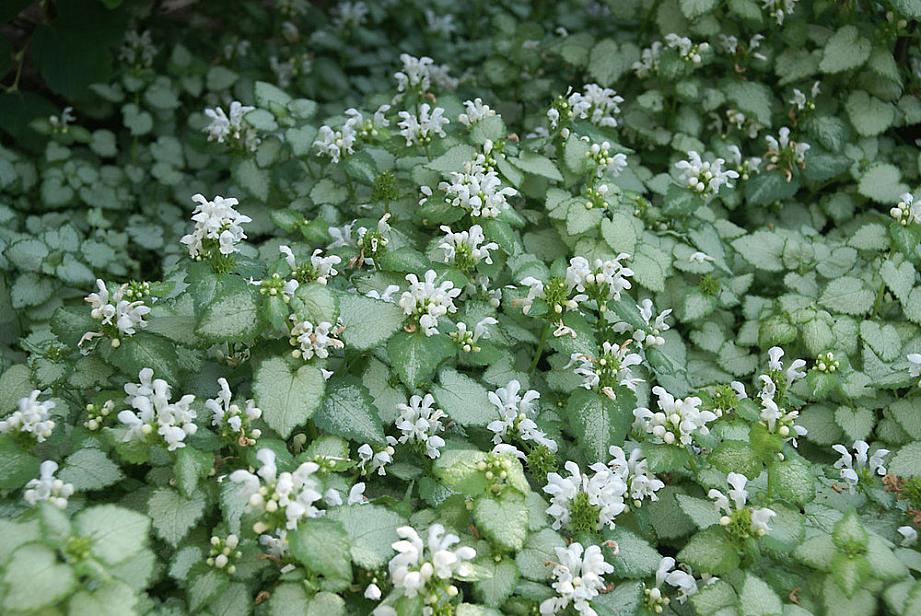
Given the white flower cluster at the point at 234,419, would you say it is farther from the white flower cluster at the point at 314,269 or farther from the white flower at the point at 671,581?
the white flower at the point at 671,581

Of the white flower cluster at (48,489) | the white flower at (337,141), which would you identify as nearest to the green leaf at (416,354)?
the white flower cluster at (48,489)

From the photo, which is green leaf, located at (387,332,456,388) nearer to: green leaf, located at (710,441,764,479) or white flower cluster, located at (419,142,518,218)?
white flower cluster, located at (419,142,518,218)

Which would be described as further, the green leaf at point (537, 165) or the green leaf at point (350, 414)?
the green leaf at point (537, 165)

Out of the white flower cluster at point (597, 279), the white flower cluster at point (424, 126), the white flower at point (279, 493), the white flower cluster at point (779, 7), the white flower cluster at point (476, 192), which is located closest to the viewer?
the white flower at point (279, 493)

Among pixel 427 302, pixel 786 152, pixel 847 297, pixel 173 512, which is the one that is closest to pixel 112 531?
pixel 173 512

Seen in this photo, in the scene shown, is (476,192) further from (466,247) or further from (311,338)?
(311,338)

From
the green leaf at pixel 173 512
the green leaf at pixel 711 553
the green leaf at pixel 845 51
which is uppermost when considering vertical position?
the green leaf at pixel 845 51

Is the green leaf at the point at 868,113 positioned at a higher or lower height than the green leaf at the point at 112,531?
lower

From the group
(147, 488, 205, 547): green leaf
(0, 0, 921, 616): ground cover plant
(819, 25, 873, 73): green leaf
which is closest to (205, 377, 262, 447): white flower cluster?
(0, 0, 921, 616): ground cover plant
